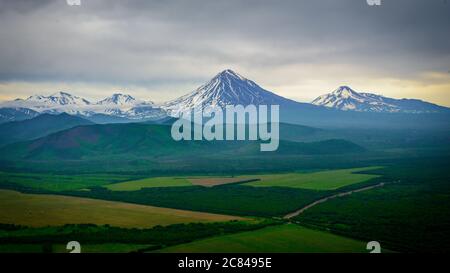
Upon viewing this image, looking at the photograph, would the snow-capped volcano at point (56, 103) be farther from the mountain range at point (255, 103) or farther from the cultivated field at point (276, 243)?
the cultivated field at point (276, 243)

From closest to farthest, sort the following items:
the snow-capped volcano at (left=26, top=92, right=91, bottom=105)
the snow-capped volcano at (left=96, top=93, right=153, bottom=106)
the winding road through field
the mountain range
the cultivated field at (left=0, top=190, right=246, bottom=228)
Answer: the cultivated field at (left=0, top=190, right=246, bottom=228)
the winding road through field
the mountain range
the snow-capped volcano at (left=26, top=92, right=91, bottom=105)
the snow-capped volcano at (left=96, top=93, right=153, bottom=106)

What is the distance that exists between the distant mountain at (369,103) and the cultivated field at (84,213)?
8989 cm

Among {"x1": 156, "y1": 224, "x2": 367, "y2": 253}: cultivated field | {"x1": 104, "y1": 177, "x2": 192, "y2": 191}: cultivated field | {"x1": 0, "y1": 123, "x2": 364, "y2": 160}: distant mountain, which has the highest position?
{"x1": 0, "y1": 123, "x2": 364, "y2": 160}: distant mountain

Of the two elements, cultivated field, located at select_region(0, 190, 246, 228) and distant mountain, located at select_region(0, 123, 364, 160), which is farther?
distant mountain, located at select_region(0, 123, 364, 160)

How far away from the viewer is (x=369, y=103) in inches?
4542

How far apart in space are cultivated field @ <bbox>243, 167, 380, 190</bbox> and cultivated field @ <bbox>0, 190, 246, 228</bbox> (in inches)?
310

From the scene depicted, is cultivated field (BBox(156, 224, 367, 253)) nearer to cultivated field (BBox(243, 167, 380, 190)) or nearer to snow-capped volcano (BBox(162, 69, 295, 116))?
cultivated field (BBox(243, 167, 380, 190))

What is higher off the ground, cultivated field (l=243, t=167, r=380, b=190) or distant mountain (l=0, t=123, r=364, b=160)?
distant mountain (l=0, t=123, r=364, b=160)

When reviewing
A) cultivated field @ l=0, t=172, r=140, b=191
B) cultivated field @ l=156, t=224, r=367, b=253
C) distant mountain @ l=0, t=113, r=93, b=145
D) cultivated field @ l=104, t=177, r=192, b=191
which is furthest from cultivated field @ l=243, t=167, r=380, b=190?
distant mountain @ l=0, t=113, r=93, b=145

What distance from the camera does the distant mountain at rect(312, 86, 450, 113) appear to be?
10306 cm

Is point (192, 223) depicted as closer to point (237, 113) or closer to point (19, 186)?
point (19, 186)

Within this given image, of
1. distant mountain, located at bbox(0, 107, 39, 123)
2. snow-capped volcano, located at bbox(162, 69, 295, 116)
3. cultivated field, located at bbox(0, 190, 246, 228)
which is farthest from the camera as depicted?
snow-capped volcano, located at bbox(162, 69, 295, 116)

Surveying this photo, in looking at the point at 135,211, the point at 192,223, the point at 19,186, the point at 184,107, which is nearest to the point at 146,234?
the point at 192,223

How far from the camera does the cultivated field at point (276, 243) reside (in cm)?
972
